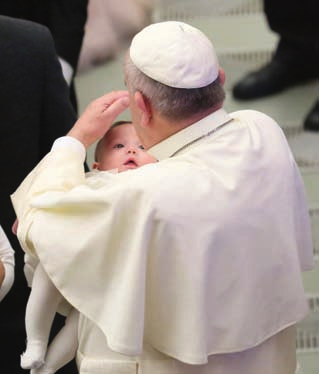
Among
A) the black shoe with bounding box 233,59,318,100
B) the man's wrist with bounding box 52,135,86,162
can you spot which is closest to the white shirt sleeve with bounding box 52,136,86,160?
the man's wrist with bounding box 52,135,86,162

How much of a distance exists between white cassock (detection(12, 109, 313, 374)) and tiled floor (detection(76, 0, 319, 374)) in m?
1.46

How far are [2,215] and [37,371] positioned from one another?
54 centimetres

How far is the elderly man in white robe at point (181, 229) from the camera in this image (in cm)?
158

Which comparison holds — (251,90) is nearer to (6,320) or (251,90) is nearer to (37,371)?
(6,320)

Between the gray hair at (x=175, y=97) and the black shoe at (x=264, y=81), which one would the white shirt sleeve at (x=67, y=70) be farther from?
the gray hair at (x=175, y=97)

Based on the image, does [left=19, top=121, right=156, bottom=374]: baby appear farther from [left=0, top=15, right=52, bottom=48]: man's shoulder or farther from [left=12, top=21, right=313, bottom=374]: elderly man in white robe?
[left=0, top=15, right=52, bottom=48]: man's shoulder

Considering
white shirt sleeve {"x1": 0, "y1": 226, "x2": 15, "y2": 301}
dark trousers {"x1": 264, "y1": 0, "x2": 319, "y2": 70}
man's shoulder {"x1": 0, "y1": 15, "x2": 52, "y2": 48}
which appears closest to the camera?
white shirt sleeve {"x1": 0, "y1": 226, "x2": 15, "y2": 301}

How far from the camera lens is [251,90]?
3.98 metres

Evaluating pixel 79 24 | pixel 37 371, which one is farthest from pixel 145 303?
pixel 79 24

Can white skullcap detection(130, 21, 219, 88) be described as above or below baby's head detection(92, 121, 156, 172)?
above

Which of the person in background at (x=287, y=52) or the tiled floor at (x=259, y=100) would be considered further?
the person in background at (x=287, y=52)

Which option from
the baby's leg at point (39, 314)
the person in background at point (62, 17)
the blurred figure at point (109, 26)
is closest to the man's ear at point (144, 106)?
the baby's leg at point (39, 314)

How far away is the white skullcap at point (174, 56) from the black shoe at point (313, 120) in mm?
2149

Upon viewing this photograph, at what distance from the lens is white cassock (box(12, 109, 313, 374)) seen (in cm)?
158
